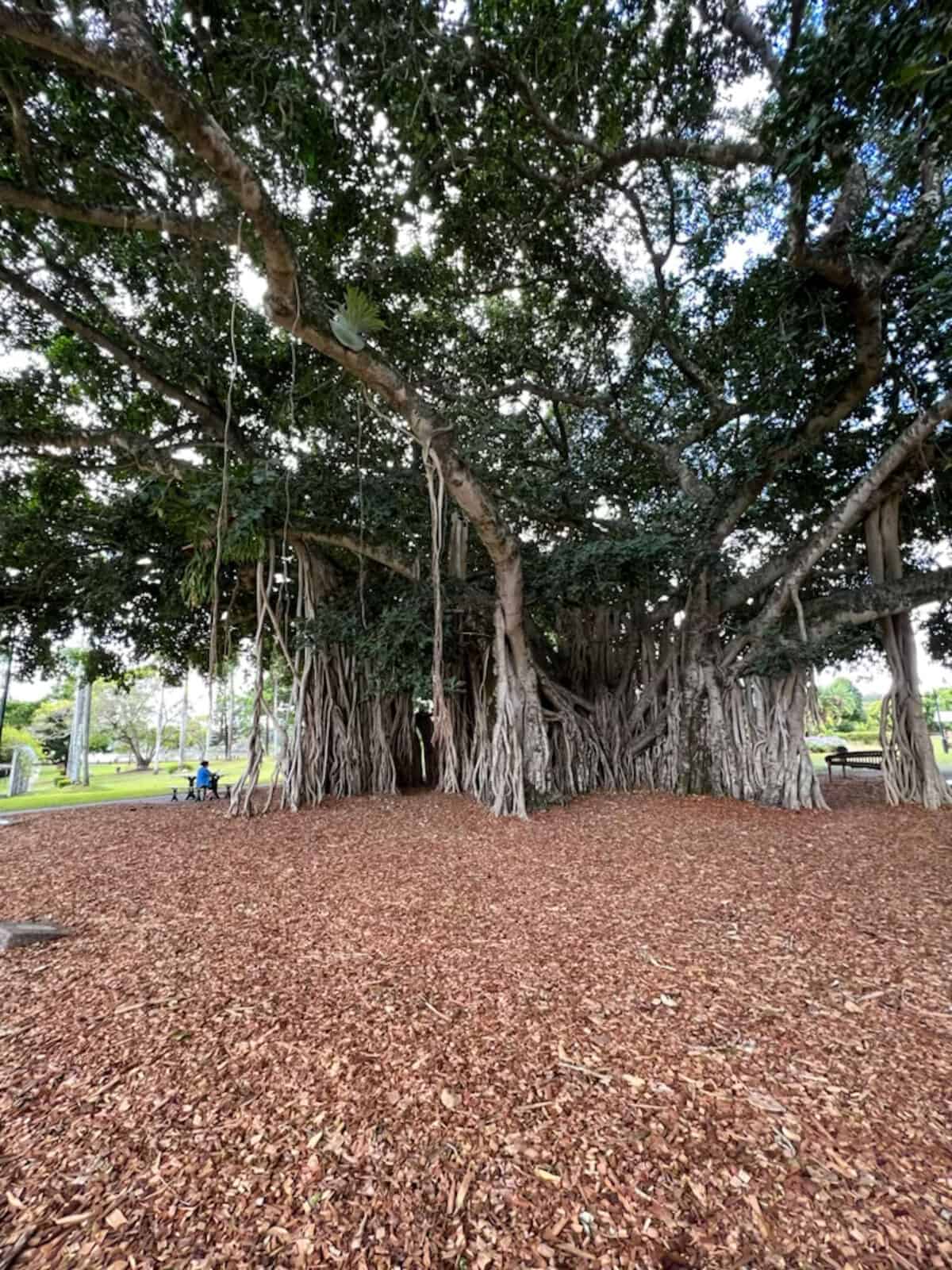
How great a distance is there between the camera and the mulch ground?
111cm

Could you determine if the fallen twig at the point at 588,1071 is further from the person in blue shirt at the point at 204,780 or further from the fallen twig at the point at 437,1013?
the person in blue shirt at the point at 204,780

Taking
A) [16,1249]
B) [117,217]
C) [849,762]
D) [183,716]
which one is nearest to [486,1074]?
[16,1249]

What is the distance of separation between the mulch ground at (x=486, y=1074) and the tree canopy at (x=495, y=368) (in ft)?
6.83

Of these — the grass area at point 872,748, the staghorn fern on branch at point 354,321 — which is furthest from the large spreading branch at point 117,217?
the grass area at point 872,748

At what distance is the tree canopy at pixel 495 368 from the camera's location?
3506 mm

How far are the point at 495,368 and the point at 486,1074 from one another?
6551 mm

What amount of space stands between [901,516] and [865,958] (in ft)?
19.8

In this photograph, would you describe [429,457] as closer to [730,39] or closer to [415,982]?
[415,982]

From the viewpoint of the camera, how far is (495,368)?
645 cm

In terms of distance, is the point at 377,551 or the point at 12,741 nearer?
the point at 377,551

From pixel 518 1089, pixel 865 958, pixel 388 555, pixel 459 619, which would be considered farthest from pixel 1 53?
pixel 865 958

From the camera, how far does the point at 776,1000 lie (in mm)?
1922

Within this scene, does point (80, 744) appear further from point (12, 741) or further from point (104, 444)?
A: point (104, 444)

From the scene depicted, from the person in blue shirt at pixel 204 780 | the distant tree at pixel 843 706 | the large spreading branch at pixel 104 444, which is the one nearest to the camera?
the large spreading branch at pixel 104 444
